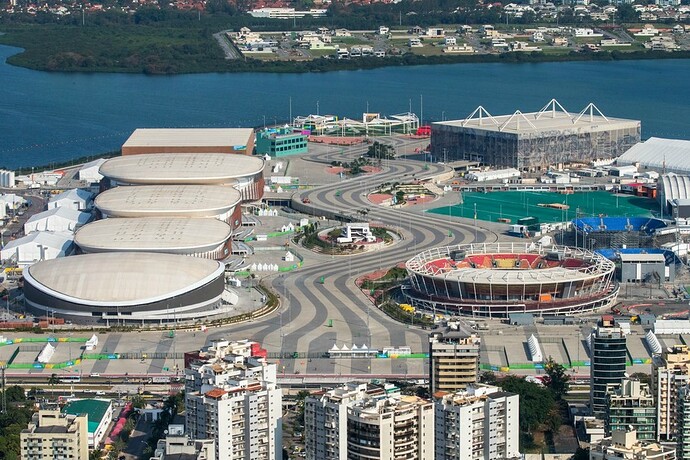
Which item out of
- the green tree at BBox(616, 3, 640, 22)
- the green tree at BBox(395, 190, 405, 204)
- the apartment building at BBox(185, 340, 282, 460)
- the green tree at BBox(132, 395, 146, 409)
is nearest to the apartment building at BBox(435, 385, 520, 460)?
the apartment building at BBox(185, 340, 282, 460)

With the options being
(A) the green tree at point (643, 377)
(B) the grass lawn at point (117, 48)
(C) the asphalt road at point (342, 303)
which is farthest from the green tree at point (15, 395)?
(B) the grass lawn at point (117, 48)

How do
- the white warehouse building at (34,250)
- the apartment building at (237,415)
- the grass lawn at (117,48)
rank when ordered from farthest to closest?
the grass lawn at (117,48) → the white warehouse building at (34,250) → the apartment building at (237,415)

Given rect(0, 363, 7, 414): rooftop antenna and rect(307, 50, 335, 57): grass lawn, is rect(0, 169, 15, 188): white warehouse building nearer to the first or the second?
rect(0, 363, 7, 414): rooftop antenna

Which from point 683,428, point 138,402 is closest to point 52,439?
point 138,402

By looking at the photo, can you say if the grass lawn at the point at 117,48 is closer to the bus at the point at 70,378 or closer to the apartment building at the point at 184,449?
the bus at the point at 70,378

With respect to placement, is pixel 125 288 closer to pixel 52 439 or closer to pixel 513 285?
pixel 513 285
